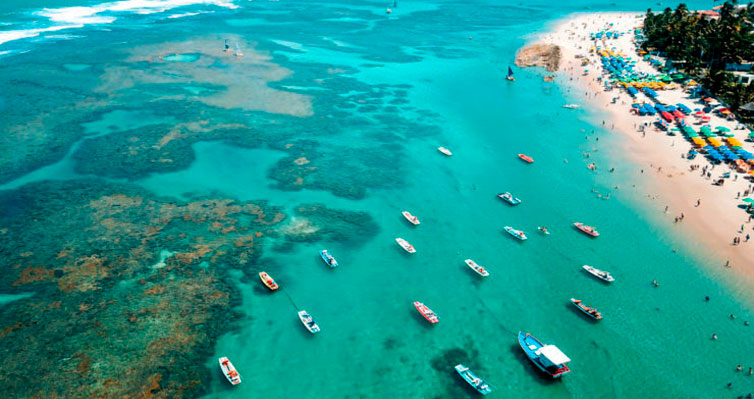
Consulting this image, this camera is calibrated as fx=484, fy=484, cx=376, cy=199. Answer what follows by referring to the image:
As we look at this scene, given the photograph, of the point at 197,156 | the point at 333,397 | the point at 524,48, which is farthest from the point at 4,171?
the point at 524,48

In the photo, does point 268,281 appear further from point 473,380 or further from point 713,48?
point 713,48

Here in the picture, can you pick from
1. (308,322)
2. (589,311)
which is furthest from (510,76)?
(308,322)

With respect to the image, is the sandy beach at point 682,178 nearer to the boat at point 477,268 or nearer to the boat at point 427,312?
the boat at point 477,268

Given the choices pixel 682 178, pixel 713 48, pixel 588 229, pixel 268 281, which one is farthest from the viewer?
pixel 713 48

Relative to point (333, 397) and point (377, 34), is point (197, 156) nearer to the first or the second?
point (333, 397)

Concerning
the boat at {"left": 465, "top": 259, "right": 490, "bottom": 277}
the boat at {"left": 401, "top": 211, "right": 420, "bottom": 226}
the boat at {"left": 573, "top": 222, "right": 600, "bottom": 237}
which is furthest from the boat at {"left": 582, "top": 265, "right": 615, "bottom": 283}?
the boat at {"left": 401, "top": 211, "right": 420, "bottom": 226}

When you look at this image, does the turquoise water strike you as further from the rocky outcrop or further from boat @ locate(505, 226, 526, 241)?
the rocky outcrop

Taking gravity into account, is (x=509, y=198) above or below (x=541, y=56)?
below
